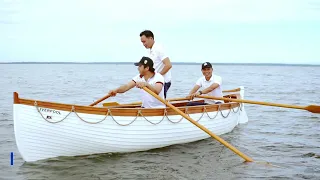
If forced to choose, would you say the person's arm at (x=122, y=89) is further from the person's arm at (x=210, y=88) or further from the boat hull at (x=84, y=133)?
the person's arm at (x=210, y=88)

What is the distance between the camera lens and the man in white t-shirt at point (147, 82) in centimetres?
834

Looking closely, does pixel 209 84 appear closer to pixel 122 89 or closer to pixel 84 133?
pixel 122 89

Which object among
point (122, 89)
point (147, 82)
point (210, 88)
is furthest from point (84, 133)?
point (210, 88)

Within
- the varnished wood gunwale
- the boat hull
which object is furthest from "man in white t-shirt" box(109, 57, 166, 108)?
the boat hull

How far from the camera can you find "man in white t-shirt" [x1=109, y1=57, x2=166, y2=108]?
834cm

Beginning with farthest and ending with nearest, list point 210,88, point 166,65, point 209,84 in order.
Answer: point 209,84, point 210,88, point 166,65

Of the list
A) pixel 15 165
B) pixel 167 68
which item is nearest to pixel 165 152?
pixel 167 68

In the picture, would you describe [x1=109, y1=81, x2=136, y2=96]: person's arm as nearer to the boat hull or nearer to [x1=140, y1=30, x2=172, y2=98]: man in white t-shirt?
the boat hull

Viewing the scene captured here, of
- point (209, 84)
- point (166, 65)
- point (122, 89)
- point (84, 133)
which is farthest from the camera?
point (209, 84)

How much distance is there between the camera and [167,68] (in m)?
9.15

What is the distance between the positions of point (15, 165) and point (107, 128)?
6.69 ft

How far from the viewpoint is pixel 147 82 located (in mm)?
8586
